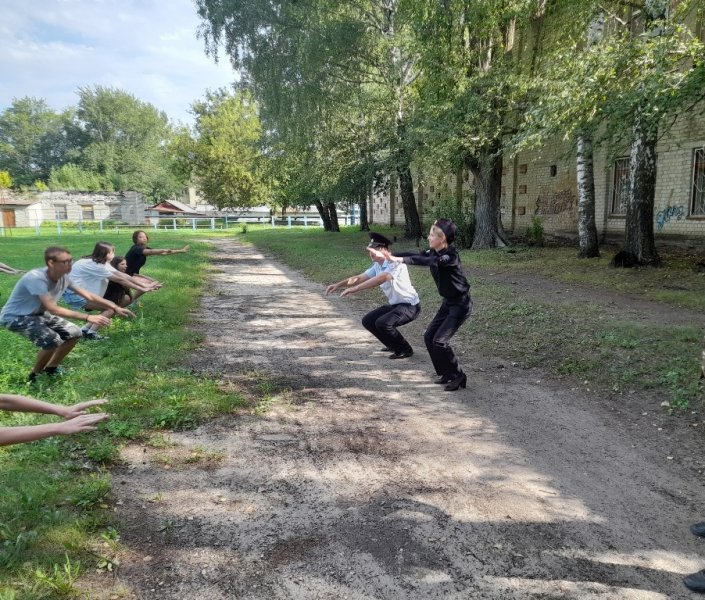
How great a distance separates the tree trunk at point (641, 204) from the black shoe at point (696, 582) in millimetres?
12566

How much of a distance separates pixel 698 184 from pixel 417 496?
16843 mm

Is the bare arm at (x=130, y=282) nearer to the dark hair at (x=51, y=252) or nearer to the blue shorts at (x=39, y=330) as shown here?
the blue shorts at (x=39, y=330)

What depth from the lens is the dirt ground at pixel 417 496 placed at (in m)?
2.78

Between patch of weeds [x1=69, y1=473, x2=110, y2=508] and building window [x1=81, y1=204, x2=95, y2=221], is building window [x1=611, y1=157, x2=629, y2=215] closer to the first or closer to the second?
patch of weeds [x1=69, y1=473, x2=110, y2=508]

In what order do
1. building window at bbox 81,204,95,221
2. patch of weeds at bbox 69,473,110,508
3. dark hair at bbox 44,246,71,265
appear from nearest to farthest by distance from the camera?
1. patch of weeds at bbox 69,473,110,508
2. dark hair at bbox 44,246,71,265
3. building window at bbox 81,204,95,221

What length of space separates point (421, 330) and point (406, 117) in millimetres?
14330

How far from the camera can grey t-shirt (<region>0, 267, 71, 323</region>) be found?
5.55 metres

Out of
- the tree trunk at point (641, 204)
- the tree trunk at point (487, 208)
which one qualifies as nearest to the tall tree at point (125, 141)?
the tree trunk at point (487, 208)

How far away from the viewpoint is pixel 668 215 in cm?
1672

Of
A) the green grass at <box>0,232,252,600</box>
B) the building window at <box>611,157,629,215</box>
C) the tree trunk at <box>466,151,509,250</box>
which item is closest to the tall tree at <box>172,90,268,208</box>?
the tree trunk at <box>466,151,509,250</box>

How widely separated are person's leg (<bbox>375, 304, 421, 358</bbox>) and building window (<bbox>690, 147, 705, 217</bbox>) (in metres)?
13.4

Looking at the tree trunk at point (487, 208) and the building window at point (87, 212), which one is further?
the building window at point (87, 212)

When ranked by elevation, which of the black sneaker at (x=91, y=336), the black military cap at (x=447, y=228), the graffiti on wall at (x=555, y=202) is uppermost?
the graffiti on wall at (x=555, y=202)

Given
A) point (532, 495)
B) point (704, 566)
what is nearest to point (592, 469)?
point (532, 495)
